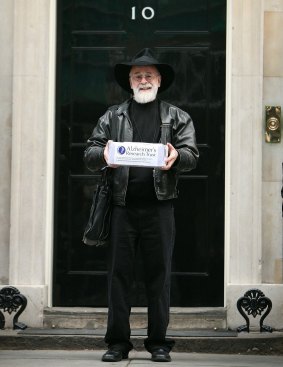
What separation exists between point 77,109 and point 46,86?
0.37 metres

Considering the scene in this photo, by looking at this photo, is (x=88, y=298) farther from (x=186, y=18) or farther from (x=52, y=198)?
(x=186, y=18)

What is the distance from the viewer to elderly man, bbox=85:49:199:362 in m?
7.70

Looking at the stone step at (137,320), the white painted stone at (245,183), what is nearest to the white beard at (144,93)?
the white painted stone at (245,183)

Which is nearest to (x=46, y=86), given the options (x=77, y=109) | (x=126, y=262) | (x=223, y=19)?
(x=77, y=109)

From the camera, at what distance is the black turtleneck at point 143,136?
7.70m

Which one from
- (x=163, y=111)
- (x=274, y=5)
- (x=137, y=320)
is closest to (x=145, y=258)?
(x=163, y=111)

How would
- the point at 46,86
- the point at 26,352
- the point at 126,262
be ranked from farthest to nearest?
the point at 46,86
the point at 26,352
the point at 126,262

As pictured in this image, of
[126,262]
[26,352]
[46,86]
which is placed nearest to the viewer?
[126,262]

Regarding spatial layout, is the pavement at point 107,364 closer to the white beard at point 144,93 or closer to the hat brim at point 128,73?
the white beard at point 144,93

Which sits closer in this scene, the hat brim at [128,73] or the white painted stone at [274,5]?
the hat brim at [128,73]

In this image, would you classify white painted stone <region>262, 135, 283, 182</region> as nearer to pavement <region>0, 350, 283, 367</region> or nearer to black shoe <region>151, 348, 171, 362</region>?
pavement <region>0, 350, 283, 367</region>

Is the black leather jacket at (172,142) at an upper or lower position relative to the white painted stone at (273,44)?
lower

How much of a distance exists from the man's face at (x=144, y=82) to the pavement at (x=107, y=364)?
1.86m

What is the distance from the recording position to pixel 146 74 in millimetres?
7844
